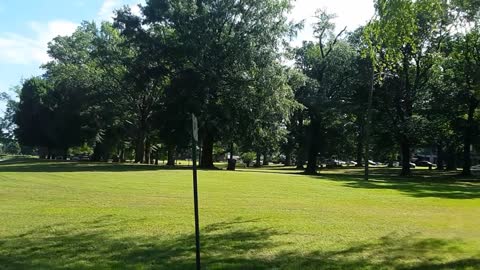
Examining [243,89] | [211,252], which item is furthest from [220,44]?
[211,252]

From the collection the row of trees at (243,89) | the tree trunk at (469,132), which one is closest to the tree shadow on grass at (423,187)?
the row of trees at (243,89)

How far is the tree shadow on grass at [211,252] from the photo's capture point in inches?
309

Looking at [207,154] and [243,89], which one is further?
[207,154]

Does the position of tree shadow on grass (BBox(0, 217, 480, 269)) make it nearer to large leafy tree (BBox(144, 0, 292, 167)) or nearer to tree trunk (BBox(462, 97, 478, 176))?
large leafy tree (BBox(144, 0, 292, 167))

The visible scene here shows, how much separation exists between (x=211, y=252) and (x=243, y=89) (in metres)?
34.0

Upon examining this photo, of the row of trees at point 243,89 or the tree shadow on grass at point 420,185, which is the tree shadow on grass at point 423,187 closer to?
the tree shadow on grass at point 420,185

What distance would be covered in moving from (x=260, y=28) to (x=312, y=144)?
17279 millimetres

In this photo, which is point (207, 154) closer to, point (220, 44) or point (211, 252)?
point (220, 44)

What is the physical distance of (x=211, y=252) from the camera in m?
8.68

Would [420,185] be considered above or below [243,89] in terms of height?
below

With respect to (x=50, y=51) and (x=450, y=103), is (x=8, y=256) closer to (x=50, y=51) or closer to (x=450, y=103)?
(x=450, y=103)

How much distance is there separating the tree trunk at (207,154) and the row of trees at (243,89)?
11 centimetres

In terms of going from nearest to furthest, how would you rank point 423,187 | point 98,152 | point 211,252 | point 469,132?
point 211,252 → point 423,187 → point 469,132 → point 98,152

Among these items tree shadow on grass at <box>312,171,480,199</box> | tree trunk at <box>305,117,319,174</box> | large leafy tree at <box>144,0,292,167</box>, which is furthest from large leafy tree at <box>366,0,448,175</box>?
large leafy tree at <box>144,0,292,167</box>
